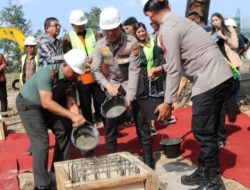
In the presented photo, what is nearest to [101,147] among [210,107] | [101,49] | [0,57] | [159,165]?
[159,165]

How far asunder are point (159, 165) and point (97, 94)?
152 centimetres

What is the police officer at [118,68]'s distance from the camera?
4.41 m

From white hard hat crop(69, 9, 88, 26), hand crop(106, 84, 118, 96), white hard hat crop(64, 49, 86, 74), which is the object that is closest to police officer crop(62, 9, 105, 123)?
white hard hat crop(69, 9, 88, 26)

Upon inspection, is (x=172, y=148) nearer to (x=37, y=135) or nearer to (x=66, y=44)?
(x=37, y=135)

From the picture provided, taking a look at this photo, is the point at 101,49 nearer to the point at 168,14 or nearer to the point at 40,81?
the point at 40,81

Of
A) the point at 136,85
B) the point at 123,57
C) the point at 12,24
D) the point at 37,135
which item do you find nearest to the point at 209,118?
the point at 136,85

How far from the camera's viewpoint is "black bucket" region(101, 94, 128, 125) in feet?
14.3

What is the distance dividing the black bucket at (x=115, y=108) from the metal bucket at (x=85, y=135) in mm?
461

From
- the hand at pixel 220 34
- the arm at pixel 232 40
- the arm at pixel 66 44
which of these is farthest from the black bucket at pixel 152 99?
the arm at pixel 66 44

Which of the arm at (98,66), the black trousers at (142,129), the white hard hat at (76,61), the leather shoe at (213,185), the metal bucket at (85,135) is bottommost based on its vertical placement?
the leather shoe at (213,185)

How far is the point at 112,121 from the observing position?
4609 millimetres

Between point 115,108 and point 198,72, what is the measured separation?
1.04 m

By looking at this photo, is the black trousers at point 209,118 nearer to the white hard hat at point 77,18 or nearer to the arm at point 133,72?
the arm at point 133,72

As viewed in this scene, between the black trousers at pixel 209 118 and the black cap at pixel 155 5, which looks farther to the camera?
the black trousers at pixel 209 118
